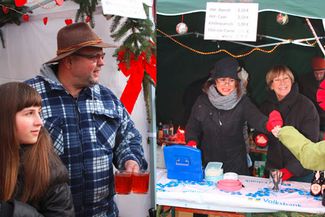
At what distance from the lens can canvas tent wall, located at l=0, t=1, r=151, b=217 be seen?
220cm

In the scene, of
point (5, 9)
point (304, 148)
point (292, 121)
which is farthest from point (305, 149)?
point (5, 9)

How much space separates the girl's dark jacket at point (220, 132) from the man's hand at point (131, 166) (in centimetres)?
97

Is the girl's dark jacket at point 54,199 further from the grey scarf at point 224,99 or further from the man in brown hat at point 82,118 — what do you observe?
the grey scarf at point 224,99

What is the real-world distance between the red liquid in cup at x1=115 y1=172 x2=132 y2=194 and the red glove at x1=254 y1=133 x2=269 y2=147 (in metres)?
1.27

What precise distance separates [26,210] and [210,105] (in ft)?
5.77

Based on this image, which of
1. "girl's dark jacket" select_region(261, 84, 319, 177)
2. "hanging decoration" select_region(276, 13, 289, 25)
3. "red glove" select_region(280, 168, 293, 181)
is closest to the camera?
"hanging decoration" select_region(276, 13, 289, 25)

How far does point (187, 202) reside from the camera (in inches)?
104

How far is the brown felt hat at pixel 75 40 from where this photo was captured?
1.77m

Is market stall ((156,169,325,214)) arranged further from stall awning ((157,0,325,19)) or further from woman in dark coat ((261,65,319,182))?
stall awning ((157,0,325,19))

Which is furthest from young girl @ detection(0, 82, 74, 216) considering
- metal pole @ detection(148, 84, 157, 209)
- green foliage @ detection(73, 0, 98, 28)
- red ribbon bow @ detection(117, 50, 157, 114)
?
green foliage @ detection(73, 0, 98, 28)

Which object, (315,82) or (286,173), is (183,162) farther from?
(315,82)

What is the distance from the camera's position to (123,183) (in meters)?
1.71

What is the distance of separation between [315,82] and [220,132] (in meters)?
0.74

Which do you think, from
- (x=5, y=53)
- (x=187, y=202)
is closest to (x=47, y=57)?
(x=5, y=53)
